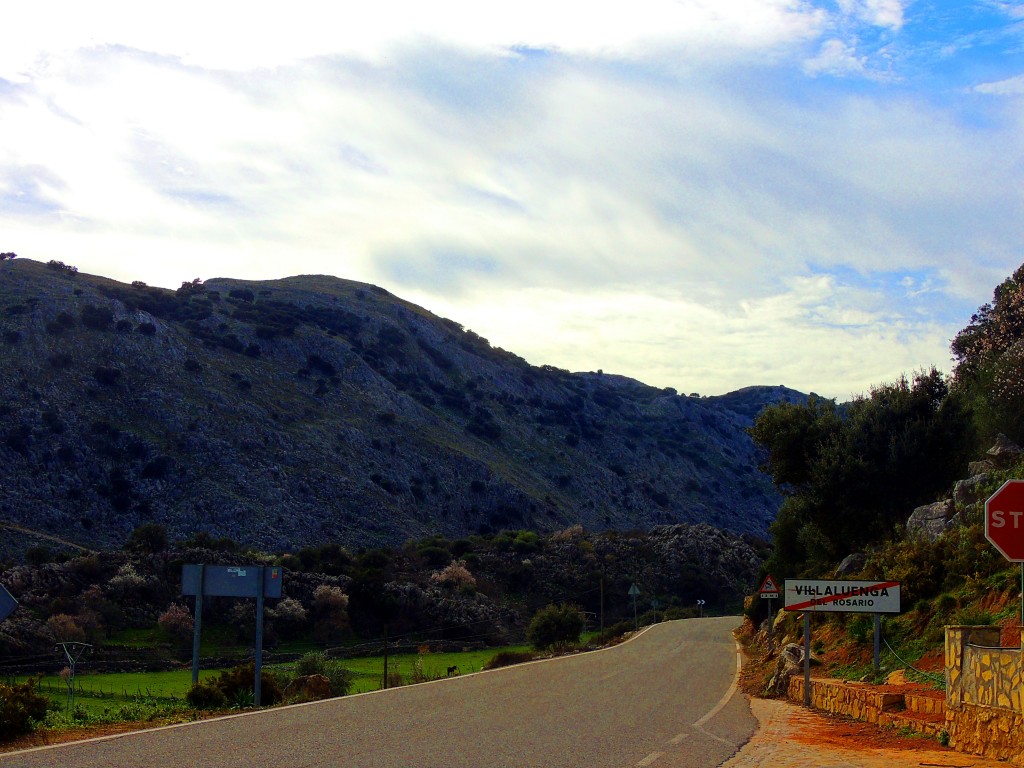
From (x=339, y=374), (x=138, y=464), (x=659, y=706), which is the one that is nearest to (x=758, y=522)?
(x=339, y=374)

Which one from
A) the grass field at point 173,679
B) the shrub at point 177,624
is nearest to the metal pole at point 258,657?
the grass field at point 173,679

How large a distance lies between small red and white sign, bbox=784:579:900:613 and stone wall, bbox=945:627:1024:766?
189 inches

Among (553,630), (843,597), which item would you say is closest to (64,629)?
(553,630)

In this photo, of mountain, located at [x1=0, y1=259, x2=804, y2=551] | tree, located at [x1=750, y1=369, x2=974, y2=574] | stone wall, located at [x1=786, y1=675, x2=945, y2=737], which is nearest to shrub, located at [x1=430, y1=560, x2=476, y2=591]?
mountain, located at [x1=0, y1=259, x2=804, y2=551]

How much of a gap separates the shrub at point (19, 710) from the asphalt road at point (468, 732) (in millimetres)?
998

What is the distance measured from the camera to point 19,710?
1158 cm

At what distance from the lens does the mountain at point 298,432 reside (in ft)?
224

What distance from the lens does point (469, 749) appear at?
11.0m

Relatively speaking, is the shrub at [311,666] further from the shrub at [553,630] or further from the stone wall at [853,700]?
the shrub at [553,630]

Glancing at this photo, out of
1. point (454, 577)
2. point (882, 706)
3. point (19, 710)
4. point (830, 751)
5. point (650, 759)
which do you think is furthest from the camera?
point (454, 577)

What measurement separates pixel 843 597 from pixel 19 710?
12.4 metres

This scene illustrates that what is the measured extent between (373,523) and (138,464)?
18216mm

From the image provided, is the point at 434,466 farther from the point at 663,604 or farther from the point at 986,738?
the point at 986,738

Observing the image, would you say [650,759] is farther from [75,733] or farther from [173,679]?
[173,679]
